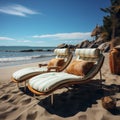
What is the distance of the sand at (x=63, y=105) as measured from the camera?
3.62 meters

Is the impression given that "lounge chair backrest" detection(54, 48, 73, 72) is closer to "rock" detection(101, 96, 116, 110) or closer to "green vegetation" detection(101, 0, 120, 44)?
"rock" detection(101, 96, 116, 110)

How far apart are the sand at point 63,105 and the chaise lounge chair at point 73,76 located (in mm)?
321

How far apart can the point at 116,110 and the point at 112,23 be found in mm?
26405

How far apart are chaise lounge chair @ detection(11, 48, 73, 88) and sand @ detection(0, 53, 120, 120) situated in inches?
14.5

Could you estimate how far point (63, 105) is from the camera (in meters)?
4.18

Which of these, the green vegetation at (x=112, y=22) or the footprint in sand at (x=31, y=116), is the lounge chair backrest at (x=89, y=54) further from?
the green vegetation at (x=112, y=22)

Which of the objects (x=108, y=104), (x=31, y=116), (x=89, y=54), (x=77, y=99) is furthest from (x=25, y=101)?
(x=89, y=54)

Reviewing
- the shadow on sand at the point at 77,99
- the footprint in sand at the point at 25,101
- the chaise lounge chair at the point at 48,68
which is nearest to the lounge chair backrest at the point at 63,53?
the chaise lounge chair at the point at 48,68

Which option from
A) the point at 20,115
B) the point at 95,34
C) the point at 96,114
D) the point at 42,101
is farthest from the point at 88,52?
the point at 95,34

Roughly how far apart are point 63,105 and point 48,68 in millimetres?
1465

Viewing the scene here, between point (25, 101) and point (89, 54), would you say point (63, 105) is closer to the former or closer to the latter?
point (25, 101)

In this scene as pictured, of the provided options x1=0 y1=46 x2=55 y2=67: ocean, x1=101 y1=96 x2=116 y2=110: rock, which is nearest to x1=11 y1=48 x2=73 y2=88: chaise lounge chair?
x1=101 y1=96 x2=116 y2=110: rock

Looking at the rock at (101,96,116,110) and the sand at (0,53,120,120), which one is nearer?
the sand at (0,53,120,120)

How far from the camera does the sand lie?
3.62 m
